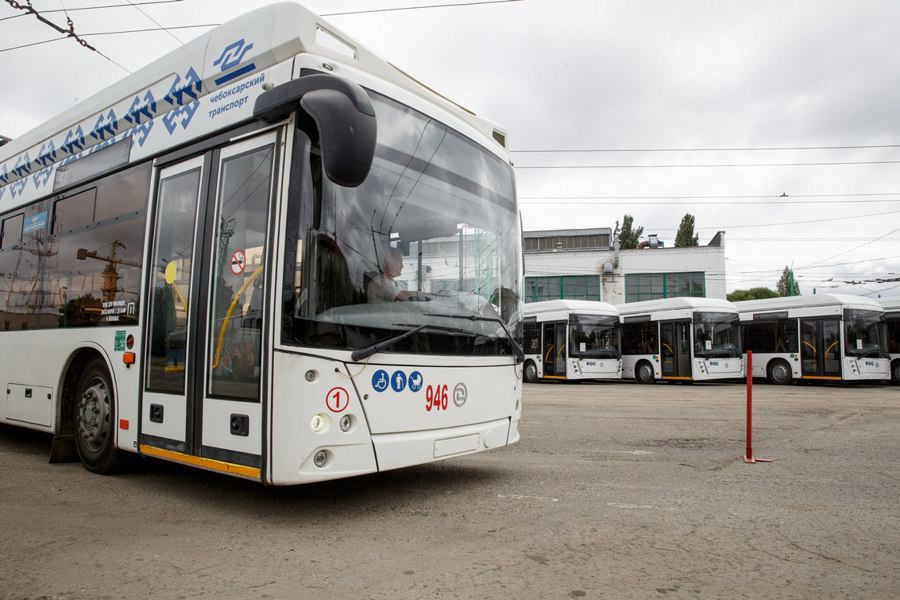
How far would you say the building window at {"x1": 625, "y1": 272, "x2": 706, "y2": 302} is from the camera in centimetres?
4044

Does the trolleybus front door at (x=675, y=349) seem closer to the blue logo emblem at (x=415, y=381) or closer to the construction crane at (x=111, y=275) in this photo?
the blue logo emblem at (x=415, y=381)

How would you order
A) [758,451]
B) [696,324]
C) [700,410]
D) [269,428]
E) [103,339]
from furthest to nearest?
[696,324], [700,410], [758,451], [103,339], [269,428]

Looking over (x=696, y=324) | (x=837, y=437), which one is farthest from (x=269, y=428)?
(x=696, y=324)

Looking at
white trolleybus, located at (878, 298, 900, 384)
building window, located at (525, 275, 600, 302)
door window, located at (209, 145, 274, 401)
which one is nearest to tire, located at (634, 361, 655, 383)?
white trolleybus, located at (878, 298, 900, 384)

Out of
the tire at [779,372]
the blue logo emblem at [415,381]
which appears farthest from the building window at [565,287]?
the blue logo emblem at [415,381]

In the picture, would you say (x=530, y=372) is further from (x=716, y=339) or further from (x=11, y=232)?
(x=11, y=232)

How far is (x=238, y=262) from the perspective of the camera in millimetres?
4547

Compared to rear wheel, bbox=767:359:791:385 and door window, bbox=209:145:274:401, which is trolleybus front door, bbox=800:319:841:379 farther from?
door window, bbox=209:145:274:401

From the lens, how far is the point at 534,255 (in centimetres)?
4341

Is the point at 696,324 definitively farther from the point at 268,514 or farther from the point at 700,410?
the point at 268,514

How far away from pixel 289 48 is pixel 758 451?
6.83m

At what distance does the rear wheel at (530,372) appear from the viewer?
25.1 meters

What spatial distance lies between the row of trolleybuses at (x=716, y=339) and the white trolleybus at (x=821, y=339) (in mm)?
33

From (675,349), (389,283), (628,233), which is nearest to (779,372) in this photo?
(675,349)
